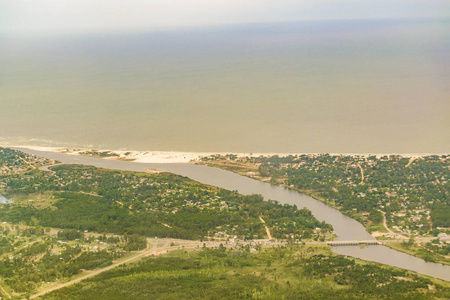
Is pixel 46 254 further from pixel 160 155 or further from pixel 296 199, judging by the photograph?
pixel 160 155

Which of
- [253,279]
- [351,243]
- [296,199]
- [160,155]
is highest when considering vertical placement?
[160,155]

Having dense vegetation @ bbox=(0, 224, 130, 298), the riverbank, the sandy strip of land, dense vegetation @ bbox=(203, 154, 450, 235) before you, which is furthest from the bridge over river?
the sandy strip of land

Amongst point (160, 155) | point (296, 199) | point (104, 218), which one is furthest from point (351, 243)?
point (160, 155)

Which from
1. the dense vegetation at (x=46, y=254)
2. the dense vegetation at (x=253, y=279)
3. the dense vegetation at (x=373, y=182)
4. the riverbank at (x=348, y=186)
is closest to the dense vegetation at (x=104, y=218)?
the dense vegetation at (x=46, y=254)

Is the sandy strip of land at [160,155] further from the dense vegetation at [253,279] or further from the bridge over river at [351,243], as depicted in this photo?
the dense vegetation at [253,279]

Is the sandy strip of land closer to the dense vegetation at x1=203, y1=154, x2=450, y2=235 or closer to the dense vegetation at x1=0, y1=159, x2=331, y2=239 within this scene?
the dense vegetation at x1=203, y1=154, x2=450, y2=235

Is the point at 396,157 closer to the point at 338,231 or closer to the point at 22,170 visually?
the point at 338,231

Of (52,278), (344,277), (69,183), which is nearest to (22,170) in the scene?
(69,183)
